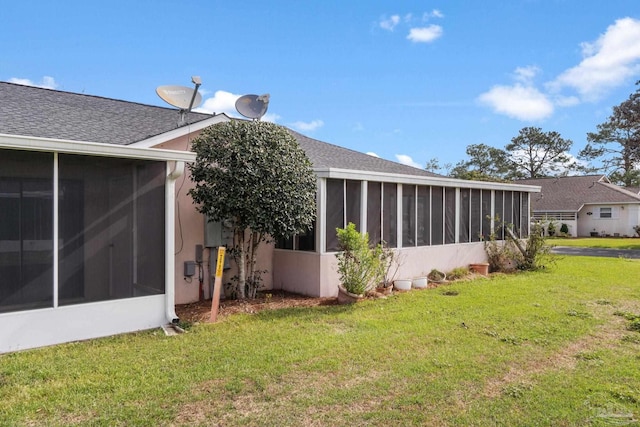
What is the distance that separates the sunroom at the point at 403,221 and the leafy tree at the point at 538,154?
35862mm

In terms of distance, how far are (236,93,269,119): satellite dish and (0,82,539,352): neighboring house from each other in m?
0.58

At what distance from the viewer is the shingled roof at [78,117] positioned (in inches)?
269

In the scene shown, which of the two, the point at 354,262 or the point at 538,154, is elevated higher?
the point at 538,154

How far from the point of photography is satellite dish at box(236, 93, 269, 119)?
8938mm

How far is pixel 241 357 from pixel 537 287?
7.76 metres

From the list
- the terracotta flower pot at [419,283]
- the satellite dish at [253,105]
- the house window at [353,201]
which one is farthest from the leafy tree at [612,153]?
the satellite dish at [253,105]

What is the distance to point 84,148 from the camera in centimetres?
556

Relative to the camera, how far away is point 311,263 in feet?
28.7

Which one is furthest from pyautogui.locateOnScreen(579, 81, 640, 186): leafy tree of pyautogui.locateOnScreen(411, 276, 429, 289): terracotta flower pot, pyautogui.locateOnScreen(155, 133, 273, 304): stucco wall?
pyautogui.locateOnScreen(155, 133, 273, 304): stucco wall

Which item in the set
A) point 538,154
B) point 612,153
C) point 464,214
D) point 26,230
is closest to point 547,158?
point 538,154

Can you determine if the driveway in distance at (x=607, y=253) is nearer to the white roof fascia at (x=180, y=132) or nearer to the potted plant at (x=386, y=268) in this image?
the potted plant at (x=386, y=268)

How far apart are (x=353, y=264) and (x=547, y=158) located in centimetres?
4546

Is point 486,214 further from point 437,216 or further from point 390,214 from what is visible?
point 390,214

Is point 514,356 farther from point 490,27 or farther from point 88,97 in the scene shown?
point 490,27
